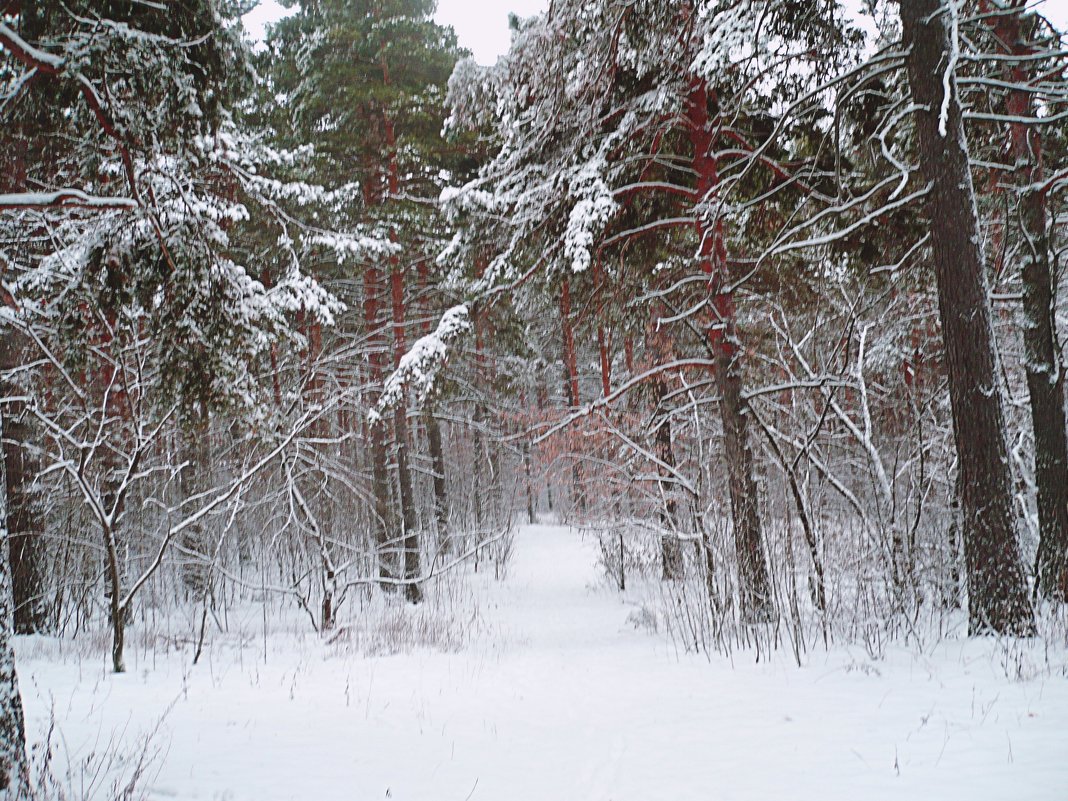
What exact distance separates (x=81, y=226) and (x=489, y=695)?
712 centimetres

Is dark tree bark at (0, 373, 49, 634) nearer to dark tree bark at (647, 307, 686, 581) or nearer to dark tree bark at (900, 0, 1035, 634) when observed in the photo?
dark tree bark at (647, 307, 686, 581)

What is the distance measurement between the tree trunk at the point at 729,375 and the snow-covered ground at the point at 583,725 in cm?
163

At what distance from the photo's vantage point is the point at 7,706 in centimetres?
321

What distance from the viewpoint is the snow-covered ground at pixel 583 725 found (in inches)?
141

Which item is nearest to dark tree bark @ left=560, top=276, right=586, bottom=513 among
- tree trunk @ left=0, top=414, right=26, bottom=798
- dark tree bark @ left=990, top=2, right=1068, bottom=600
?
dark tree bark @ left=990, top=2, right=1068, bottom=600

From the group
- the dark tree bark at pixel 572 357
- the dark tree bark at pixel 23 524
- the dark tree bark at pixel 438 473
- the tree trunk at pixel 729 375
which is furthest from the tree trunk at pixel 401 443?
the tree trunk at pixel 729 375

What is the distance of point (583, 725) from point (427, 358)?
728 centimetres

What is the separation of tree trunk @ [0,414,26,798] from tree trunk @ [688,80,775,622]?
6.64m

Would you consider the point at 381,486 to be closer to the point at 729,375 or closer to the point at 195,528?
the point at 195,528

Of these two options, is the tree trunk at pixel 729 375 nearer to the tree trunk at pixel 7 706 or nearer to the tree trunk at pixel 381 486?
the tree trunk at pixel 7 706

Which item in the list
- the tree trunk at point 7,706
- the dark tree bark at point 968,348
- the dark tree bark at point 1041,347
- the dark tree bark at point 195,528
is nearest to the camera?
the tree trunk at point 7,706

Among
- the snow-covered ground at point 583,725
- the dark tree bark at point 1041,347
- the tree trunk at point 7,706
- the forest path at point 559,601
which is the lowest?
the forest path at point 559,601

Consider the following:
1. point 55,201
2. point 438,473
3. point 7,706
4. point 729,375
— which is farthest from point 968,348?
point 438,473

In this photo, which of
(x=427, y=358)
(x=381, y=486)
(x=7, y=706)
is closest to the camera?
(x=7, y=706)
